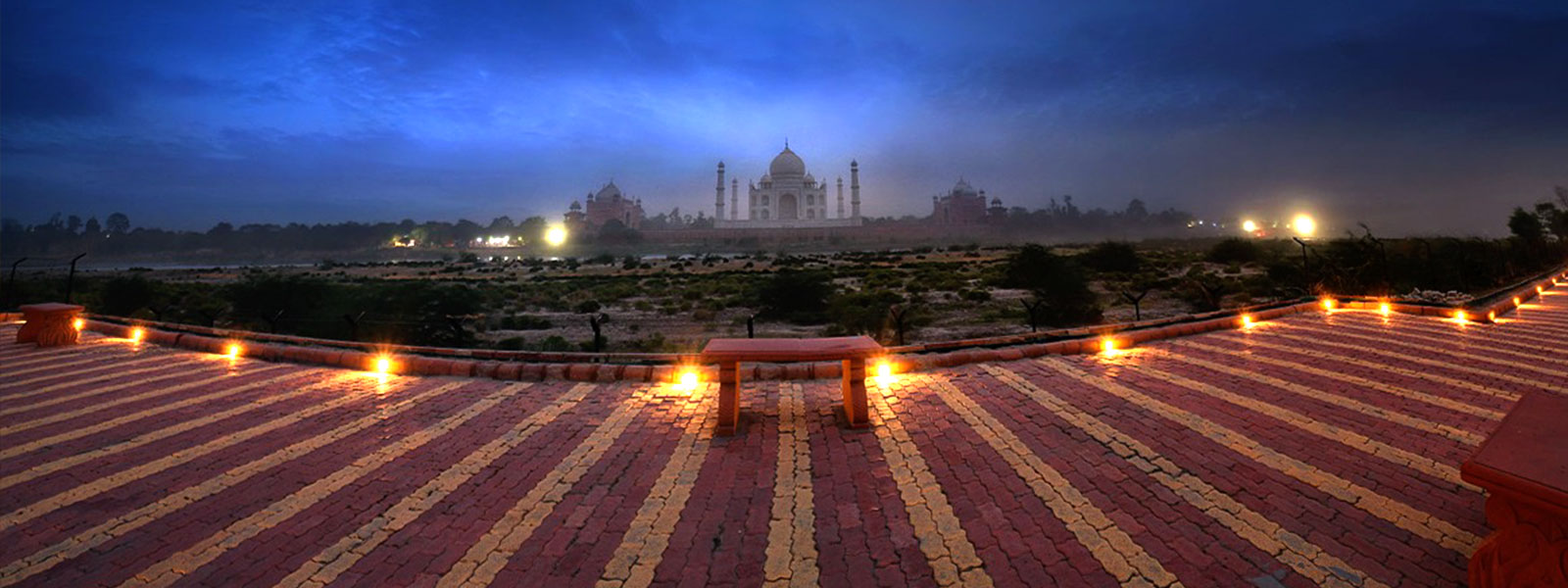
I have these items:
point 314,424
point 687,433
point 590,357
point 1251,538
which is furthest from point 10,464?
point 1251,538

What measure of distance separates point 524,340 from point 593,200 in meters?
78.1

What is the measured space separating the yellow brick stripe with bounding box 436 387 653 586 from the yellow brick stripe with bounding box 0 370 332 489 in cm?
354

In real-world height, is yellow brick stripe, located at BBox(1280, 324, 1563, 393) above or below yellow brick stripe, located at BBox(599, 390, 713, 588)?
above

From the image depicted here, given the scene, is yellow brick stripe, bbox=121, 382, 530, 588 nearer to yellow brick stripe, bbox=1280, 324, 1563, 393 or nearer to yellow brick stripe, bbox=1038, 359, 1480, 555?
yellow brick stripe, bbox=1038, 359, 1480, 555

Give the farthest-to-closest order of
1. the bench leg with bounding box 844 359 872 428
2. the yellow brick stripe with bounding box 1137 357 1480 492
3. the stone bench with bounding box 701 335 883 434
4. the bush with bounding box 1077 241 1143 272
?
the bush with bounding box 1077 241 1143 272, the bench leg with bounding box 844 359 872 428, the stone bench with bounding box 701 335 883 434, the yellow brick stripe with bounding box 1137 357 1480 492

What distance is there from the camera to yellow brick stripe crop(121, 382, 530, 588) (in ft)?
8.75

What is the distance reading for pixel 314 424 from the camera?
4.70 metres

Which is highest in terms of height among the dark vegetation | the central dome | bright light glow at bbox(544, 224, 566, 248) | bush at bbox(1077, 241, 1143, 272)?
the central dome

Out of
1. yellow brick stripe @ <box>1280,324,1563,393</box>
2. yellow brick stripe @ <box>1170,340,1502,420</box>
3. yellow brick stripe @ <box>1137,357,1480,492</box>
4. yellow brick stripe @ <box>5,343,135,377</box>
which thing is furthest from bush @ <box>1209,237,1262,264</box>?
yellow brick stripe @ <box>5,343,135,377</box>

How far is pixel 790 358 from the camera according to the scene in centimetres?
429

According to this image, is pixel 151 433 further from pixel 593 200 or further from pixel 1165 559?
pixel 593 200

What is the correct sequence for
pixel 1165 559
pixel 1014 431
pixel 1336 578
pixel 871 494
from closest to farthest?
pixel 1336 578
pixel 1165 559
pixel 871 494
pixel 1014 431

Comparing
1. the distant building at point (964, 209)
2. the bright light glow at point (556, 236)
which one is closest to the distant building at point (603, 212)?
the bright light glow at point (556, 236)

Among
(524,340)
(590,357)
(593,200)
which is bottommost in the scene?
(524,340)
